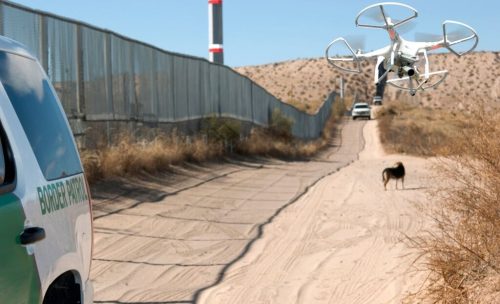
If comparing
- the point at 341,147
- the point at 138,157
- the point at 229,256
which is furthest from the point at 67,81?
the point at 341,147

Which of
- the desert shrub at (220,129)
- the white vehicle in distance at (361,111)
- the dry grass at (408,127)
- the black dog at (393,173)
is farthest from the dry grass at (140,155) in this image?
the white vehicle in distance at (361,111)

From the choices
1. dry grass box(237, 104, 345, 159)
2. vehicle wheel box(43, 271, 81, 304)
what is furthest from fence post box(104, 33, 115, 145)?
vehicle wheel box(43, 271, 81, 304)

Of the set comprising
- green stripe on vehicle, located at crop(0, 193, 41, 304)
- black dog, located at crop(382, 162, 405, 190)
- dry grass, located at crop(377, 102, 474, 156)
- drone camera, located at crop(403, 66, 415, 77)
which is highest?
drone camera, located at crop(403, 66, 415, 77)

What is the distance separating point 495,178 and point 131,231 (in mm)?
6097

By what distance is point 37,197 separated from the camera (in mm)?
4086

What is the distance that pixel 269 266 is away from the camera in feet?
33.1

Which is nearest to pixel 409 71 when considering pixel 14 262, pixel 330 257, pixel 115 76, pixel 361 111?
pixel 14 262

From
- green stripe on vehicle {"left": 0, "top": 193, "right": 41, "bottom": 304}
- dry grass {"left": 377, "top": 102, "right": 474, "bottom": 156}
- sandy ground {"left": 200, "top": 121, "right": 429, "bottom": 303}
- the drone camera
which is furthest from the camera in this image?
dry grass {"left": 377, "top": 102, "right": 474, "bottom": 156}

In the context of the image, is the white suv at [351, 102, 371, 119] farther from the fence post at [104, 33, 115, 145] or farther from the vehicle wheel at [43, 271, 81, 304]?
the vehicle wheel at [43, 271, 81, 304]

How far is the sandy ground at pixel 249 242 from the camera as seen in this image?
337 inches

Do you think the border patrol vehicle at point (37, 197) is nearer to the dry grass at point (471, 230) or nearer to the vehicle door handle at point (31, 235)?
the vehicle door handle at point (31, 235)

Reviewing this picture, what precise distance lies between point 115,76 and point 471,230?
13482 mm

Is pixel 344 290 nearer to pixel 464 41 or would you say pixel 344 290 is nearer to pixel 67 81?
pixel 464 41

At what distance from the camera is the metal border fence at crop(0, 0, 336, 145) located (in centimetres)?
1483
